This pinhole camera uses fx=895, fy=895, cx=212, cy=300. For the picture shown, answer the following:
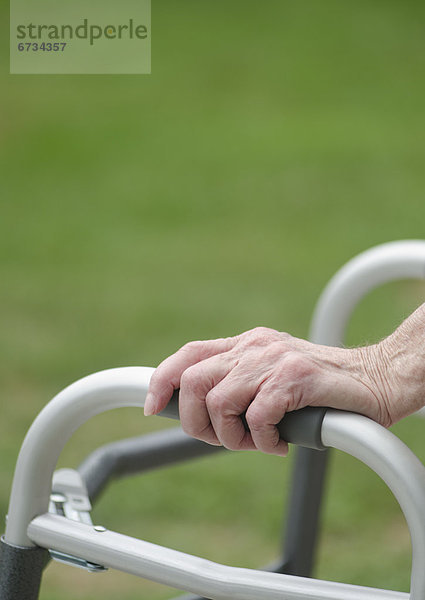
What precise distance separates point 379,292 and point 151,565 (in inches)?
146

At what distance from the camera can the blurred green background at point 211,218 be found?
2.80 meters

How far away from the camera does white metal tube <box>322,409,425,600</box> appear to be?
0.67 meters

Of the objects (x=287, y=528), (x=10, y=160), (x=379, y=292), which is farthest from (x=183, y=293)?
(x=287, y=528)

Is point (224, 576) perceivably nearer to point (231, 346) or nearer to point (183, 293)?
point (231, 346)

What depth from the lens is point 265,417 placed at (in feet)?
2.34

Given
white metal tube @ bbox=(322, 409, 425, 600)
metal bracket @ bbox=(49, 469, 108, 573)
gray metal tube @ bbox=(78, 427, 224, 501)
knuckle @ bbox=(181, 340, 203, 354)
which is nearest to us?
white metal tube @ bbox=(322, 409, 425, 600)

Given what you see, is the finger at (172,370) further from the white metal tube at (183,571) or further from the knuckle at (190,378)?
the white metal tube at (183,571)

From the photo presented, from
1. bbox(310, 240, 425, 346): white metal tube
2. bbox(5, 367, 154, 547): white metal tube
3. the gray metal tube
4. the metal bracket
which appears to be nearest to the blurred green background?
bbox(310, 240, 425, 346): white metal tube

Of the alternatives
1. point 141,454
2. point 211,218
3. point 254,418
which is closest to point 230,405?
point 254,418

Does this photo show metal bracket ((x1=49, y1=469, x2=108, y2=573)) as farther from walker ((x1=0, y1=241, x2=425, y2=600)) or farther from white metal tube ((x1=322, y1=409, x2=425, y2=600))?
white metal tube ((x1=322, y1=409, x2=425, y2=600))

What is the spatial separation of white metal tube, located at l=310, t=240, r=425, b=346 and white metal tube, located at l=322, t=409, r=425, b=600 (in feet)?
1.56

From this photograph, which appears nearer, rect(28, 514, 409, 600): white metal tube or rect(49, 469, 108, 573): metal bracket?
rect(28, 514, 409, 600): white metal tube

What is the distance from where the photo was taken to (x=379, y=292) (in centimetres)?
435

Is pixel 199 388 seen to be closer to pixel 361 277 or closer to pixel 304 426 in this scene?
pixel 304 426
